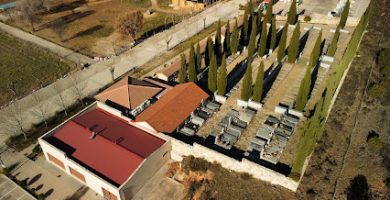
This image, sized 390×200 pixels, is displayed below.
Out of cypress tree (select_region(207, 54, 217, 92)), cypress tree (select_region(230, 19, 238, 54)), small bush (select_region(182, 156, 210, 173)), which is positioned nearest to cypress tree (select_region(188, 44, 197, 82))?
cypress tree (select_region(207, 54, 217, 92))

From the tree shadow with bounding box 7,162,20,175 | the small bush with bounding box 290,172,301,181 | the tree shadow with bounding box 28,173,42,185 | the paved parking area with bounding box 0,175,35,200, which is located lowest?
the paved parking area with bounding box 0,175,35,200

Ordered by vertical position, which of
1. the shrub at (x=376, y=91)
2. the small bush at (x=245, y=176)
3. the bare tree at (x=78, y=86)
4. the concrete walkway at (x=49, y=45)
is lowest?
the small bush at (x=245, y=176)

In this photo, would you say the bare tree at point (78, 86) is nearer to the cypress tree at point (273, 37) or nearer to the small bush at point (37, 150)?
the small bush at point (37, 150)

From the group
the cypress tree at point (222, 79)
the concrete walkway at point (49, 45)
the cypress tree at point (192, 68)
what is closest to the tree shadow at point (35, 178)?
the cypress tree at point (192, 68)

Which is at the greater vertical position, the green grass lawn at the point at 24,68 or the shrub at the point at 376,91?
the shrub at the point at 376,91

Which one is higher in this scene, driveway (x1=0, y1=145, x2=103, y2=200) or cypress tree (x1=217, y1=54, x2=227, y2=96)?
cypress tree (x1=217, y1=54, x2=227, y2=96)

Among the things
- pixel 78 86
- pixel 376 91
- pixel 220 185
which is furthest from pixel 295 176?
pixel 78 86

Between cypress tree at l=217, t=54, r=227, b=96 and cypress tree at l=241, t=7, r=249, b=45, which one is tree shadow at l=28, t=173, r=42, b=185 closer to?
cypress tree at l=217, t=54, r=227, b=96
